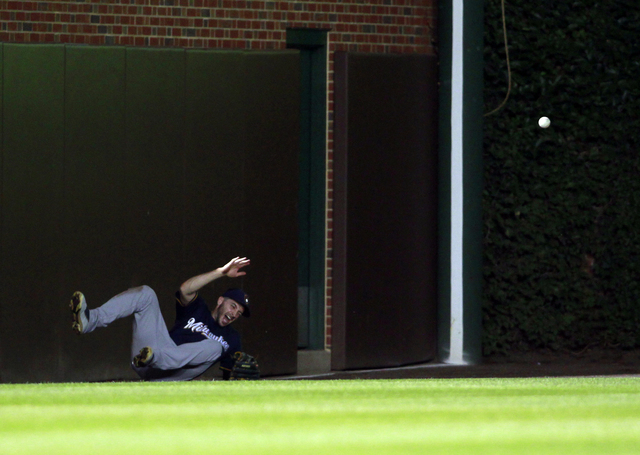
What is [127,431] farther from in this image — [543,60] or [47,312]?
[543,60]

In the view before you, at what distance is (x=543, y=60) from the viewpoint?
9.37m

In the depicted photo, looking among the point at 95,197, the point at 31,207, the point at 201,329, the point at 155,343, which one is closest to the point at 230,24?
the point at 95,197

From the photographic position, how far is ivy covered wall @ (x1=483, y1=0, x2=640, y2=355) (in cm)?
936

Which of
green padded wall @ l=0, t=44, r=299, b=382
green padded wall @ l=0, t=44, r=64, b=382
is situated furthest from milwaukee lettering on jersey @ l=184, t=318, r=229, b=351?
green padded wall @ l=0, t=44, r=64, b=382

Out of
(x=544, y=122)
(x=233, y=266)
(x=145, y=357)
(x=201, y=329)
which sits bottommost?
(x=145, y=357)

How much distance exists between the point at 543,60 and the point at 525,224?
1513 millimetres

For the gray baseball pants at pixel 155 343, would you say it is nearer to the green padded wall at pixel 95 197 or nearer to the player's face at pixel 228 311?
the player's face at pixel 228 311

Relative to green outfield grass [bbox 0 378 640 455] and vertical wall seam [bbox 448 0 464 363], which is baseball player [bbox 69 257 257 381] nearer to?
vertical wall seam [bbox 448 0 464 363]

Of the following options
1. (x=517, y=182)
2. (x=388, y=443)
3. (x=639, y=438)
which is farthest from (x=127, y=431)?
(x=517, y=182)

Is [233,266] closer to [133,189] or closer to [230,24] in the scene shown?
[133,189]

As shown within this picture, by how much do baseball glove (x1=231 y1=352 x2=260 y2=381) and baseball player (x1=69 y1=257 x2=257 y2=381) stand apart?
10 centimetres

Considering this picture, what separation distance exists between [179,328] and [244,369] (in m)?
0.63

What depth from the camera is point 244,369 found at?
6844mm

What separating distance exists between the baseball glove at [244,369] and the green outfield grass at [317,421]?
A: 12.2 ft
